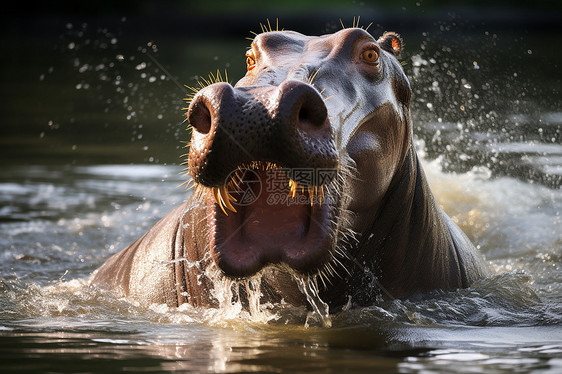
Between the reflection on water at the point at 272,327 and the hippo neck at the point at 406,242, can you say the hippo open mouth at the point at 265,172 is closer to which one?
the reflection on water at the point at 272,327

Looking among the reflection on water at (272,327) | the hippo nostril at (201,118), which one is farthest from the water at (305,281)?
the hippo nostril at (201,118)

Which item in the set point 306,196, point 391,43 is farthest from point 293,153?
point 391,43

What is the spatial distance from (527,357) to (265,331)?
3.98 feet

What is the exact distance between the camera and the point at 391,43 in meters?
4.79

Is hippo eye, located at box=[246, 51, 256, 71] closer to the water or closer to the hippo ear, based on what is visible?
the hippo ear

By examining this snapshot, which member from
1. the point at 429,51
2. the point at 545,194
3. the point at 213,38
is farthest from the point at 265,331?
the point at 213,38

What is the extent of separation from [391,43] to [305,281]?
5.87 ft

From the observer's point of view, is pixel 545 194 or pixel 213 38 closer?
pixel 545 194

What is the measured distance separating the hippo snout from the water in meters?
0.70

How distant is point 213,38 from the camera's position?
1243 inches

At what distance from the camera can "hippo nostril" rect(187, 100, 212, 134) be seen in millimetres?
3400

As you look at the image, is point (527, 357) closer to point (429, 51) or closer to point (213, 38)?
point (429, 51)

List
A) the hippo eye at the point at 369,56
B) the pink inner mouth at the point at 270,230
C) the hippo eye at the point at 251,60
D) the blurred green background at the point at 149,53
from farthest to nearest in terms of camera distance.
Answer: the blurred green background at the point at 149,53 → the hippo eye at the point at 251,60 → the hippo eye at the point at 369,56 → the pink inner mouth at the point at 270,230

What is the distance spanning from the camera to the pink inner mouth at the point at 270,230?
11.2ft
